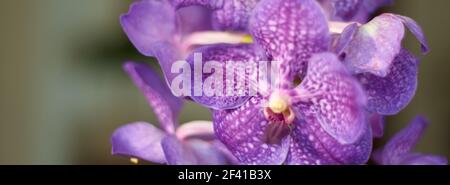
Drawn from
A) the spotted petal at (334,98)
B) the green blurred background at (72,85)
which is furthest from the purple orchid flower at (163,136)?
the green blurred background at (72,85)

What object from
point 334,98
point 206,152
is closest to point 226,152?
point 206,152

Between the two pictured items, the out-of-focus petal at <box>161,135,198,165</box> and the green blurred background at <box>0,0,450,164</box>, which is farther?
the green blurred background at <box>0,0,450,164</box>

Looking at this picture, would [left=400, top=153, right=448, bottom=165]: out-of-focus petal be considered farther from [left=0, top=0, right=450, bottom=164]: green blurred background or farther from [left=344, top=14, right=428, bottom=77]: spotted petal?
[left=0, top=0, right=450, bottom=164]: green blurred background

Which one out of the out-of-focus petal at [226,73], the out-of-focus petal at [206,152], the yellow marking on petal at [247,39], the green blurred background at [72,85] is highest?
the yellow marking on petal at [247,39]

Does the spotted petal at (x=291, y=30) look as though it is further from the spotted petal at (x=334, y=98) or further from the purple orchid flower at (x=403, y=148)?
the purple orchid flower at (x=403, y=148)

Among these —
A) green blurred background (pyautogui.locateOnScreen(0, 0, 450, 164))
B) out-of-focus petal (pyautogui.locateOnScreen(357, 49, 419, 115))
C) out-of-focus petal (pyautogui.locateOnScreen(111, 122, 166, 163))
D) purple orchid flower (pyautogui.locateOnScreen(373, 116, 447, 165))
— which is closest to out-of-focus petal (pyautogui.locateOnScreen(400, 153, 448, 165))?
purple orchid flower (pyautogui.locateOnScreen(373, 116, 447, 165))

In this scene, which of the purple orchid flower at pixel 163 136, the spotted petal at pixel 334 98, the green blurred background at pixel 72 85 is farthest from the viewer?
the green blurred background at pixel 72 85

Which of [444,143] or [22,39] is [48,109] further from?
[444,143]
